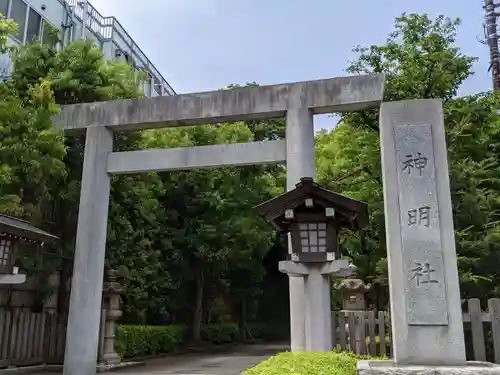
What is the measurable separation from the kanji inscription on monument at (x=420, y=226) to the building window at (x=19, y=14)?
13501 millimetres

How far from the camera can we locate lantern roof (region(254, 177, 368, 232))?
791cm

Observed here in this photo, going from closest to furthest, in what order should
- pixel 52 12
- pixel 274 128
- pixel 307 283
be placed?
pixel 307 283
pixel 52 12
pixel 274 128

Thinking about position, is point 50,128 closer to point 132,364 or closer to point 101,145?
point 101,145

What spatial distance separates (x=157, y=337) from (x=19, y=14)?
11.7 meters

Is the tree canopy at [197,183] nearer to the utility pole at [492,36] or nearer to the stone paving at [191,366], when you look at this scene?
the stone paving at [191,366]

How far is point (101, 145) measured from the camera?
12.3 metres

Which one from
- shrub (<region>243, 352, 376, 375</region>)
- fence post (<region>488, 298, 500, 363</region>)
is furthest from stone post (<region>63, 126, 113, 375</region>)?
fence post (<region>488, 298, 500, 363</region>)

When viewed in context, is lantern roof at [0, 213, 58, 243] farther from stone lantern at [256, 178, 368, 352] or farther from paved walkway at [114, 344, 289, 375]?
stone lantern at [256, 178, 368, 352]

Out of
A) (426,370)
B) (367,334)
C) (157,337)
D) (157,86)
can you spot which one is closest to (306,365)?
(426,370)

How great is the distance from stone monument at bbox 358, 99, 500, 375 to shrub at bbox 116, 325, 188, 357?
32.2 feet

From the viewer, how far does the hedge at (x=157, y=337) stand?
14.7 m

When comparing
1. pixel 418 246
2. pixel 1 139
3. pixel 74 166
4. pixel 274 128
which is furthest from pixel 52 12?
pixel 418 246

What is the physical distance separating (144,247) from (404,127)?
11363 millimetres

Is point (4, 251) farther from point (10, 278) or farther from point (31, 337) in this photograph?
point (31, 337)
